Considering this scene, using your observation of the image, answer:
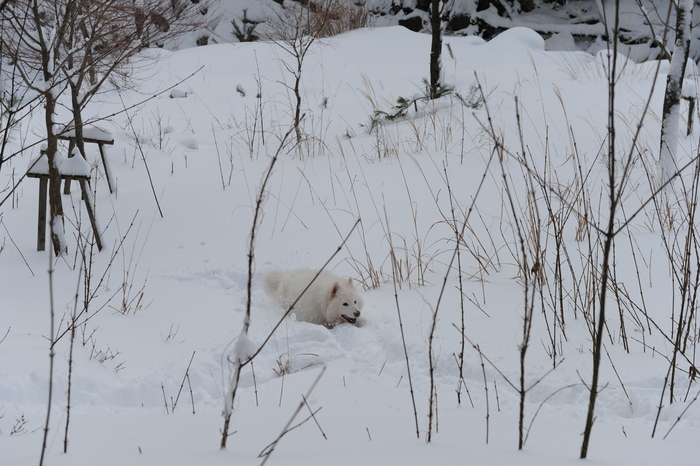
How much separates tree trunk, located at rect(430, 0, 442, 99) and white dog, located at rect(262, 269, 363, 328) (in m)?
4.46

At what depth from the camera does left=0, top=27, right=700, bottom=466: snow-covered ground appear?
6.19 ft

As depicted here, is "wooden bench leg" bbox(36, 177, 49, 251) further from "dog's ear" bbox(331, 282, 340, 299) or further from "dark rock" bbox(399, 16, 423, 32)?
"dark rock" bbox(399, 16, 423, 32)

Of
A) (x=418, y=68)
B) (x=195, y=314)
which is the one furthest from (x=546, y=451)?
(x=418, y=68)

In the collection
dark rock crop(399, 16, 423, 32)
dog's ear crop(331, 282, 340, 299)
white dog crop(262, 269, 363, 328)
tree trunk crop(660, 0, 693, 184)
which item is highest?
dark rock crop(399, 16, 423, 32)

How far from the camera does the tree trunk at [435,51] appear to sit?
7692 mm

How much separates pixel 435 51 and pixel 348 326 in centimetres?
517

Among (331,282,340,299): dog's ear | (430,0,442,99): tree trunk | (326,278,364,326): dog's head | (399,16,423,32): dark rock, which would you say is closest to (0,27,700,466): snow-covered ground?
(326,278,364,326): dog's head

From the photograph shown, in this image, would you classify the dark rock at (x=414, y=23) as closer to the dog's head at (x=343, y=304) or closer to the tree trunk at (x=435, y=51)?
the tree trunk at (x=435, y=51)

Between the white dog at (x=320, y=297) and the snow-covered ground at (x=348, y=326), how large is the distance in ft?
0.35

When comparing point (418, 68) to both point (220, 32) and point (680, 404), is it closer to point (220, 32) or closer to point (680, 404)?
point (220, 32)

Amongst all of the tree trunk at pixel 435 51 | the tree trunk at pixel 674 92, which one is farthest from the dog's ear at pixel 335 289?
the tree trunk at pixel 435 51

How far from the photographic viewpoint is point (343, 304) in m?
3.69

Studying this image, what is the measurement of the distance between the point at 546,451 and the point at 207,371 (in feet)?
6.04

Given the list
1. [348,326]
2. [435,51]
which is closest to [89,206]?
[348,326]
